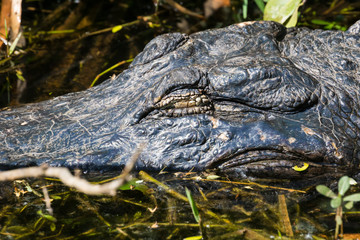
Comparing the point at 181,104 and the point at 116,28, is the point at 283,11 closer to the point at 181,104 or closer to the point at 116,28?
the point at 181,104

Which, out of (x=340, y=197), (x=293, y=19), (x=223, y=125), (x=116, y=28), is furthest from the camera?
(x=116, y=28)

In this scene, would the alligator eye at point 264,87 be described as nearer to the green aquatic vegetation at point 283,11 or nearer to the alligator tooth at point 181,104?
the alligator tooth at point 181,104

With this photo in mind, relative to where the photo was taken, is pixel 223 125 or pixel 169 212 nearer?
pixel 169 212

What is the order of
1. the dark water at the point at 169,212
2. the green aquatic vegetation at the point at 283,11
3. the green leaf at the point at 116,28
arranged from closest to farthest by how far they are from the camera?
the dark water at the point at 169,212
the green aquatic vegetation at the point at 283,11
the green leaf at the point at 116,28

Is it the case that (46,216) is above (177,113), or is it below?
below

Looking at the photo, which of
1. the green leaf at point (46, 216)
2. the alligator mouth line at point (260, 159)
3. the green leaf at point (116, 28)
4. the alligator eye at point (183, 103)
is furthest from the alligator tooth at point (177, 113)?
the green leaf at point (116, 28)

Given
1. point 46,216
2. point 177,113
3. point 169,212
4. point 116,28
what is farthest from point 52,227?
point 116,28

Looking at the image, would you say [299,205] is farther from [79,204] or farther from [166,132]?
[79,204]

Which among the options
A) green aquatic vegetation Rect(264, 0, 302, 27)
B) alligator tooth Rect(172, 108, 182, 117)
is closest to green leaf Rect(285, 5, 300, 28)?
green aquatic vegetation Rect(264, 0, 302, 27)
